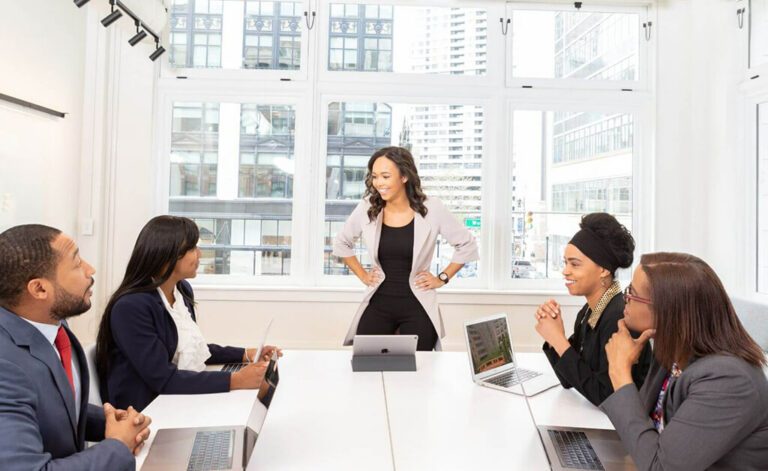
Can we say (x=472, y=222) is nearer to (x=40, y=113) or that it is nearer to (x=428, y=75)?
(x=428, y=75)

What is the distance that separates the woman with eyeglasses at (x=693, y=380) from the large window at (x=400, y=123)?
7.89 feet

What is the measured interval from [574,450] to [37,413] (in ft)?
4.03

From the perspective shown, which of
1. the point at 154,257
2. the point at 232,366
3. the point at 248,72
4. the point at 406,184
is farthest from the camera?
the point at 248,72

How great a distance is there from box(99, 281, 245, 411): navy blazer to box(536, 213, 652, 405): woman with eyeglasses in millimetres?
1124

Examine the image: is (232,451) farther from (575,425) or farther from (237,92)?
(237,92)

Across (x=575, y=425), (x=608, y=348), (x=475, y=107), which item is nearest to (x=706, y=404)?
(x=608, y=348)

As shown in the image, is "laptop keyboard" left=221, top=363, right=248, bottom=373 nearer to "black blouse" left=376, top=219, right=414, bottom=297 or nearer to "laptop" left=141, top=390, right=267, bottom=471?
"laptop" left=141, top=390, right=267, bottom=471

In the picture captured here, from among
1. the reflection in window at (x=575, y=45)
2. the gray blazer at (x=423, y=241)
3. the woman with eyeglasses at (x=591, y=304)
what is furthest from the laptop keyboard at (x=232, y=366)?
the reflection in window at (x=575, y=45)

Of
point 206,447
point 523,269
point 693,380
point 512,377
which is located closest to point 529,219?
point 523,269

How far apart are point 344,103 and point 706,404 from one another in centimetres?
303

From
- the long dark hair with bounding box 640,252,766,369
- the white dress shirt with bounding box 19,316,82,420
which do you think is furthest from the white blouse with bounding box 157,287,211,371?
the long dark hair with bounding box 640,252,766,369

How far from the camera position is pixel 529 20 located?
12.1 feet

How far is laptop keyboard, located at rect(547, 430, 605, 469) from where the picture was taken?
48.2 inches

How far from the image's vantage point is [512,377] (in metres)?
1.90
